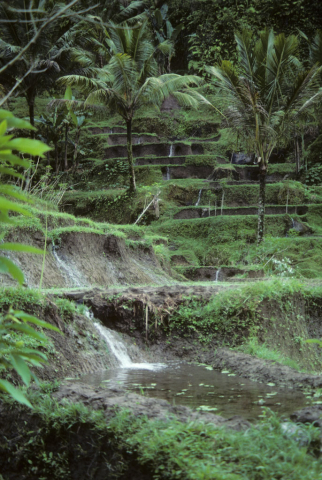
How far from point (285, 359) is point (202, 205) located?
49.9 feet

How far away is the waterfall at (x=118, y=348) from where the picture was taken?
6.81m

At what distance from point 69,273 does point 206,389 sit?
19.7 ft

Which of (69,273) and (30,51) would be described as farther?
(30,51)

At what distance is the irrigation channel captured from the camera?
14.0 ft

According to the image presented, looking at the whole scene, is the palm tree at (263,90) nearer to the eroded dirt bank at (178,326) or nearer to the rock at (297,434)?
the eroded dirt bank at (178,326)

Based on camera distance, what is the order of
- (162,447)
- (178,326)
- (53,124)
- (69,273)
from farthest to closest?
(53,124)
(69,273)
(178,326)
(162,447)

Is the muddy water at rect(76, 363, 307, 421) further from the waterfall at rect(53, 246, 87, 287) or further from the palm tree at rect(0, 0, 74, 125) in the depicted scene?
the palm tree at rect(0, 0, 74, 125)

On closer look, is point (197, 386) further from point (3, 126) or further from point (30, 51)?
point (30, 51)

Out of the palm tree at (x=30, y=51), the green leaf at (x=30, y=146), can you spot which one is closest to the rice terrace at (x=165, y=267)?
the green leaf at (x=30, y=146)

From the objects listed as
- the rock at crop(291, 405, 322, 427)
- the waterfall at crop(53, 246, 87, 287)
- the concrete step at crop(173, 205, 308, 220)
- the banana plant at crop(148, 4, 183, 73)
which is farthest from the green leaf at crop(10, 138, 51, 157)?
the banana plant at crop(148, 4, 183, 73)

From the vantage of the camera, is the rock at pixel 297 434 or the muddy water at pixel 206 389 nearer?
the rock at pixel 297 434

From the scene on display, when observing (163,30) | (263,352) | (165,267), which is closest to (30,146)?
(263,352)

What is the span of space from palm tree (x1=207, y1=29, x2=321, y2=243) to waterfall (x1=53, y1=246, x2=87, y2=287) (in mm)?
6344

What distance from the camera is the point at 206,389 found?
508 cm
